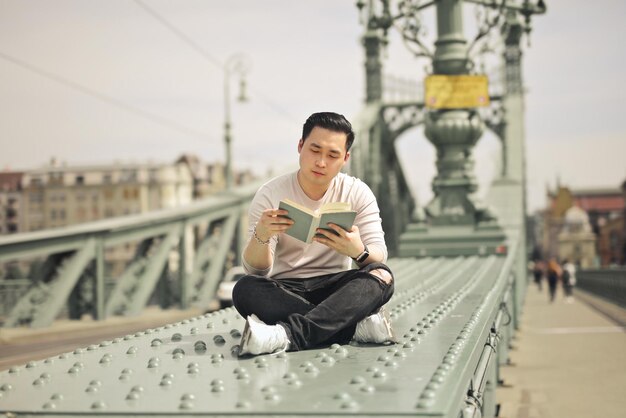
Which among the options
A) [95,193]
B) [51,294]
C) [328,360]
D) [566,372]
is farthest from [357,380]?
[95,193]

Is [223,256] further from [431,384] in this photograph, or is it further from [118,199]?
[118,199]

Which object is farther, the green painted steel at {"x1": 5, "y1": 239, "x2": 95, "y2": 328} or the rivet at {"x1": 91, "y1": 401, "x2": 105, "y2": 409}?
the green painted steel at {"x1": 5, "y1": 239, "x2": 95, "y2": 328}

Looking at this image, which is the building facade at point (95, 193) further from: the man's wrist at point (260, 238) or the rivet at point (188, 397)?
the rivet at point (188, 397)

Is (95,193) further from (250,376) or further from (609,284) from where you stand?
(250,376)

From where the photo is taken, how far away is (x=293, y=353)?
337 cm

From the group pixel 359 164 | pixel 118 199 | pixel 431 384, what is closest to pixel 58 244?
pixel 359 164

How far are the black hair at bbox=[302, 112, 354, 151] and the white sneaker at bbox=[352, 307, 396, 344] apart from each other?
27.3 inches

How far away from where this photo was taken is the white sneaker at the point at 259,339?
10.5 ft

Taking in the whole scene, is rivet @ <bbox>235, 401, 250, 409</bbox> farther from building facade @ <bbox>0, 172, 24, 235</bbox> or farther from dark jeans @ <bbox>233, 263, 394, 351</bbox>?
building facade @ <bbox>0, 172, 24, 235</bbox>

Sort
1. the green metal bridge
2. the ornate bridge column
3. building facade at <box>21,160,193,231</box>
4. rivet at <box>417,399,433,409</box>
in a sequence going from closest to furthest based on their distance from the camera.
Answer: rivet at <box>417,399,433,409</box>
the green metal bridge
the ornate bridge column
building facade at <box>21,160,193,231</box>

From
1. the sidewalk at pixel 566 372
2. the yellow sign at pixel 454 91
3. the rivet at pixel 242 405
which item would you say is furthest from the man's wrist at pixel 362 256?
the yellow sign at pixel 454 91

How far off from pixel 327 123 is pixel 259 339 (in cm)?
90

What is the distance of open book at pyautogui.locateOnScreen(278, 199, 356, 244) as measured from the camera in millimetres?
3369

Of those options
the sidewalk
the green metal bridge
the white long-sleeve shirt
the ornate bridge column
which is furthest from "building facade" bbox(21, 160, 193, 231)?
the white long-sleeve shirt
